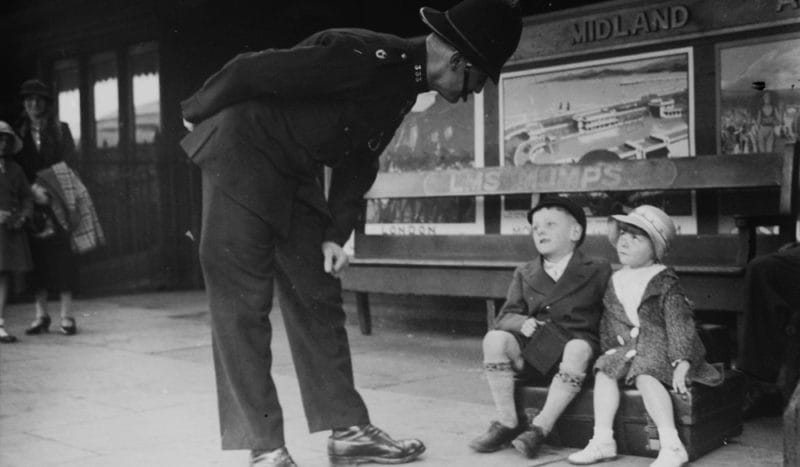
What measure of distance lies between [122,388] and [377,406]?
5.11 ft

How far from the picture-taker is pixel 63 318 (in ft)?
26.3

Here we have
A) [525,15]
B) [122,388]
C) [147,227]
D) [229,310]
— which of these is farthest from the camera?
[147,227]

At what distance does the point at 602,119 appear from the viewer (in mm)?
6977

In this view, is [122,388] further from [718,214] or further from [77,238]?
[718,214]

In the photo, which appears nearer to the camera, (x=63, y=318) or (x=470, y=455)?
(x=470, y=455)

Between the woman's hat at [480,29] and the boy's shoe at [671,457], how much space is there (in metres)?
1.41

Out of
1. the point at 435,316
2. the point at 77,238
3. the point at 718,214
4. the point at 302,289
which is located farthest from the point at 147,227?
the point at 302,289

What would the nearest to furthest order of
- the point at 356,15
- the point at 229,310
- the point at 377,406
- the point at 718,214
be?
the point at 229,310 → the point at 377,406 → the point at 718,214 → the point at 356,15

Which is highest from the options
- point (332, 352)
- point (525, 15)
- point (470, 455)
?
point (525, 15)

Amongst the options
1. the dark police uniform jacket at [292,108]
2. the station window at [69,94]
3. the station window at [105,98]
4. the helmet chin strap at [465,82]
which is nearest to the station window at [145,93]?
the station window at [105,98]

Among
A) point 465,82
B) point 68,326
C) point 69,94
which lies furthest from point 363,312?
point 69,94

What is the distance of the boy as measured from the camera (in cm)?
383

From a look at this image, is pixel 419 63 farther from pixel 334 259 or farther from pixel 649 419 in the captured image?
pixel 649 419

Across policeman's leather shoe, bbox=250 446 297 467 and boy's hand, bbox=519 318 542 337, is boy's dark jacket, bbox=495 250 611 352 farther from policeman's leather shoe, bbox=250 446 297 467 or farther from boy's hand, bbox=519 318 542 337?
policeman's leather shoe, bbox=250 446 297 467
